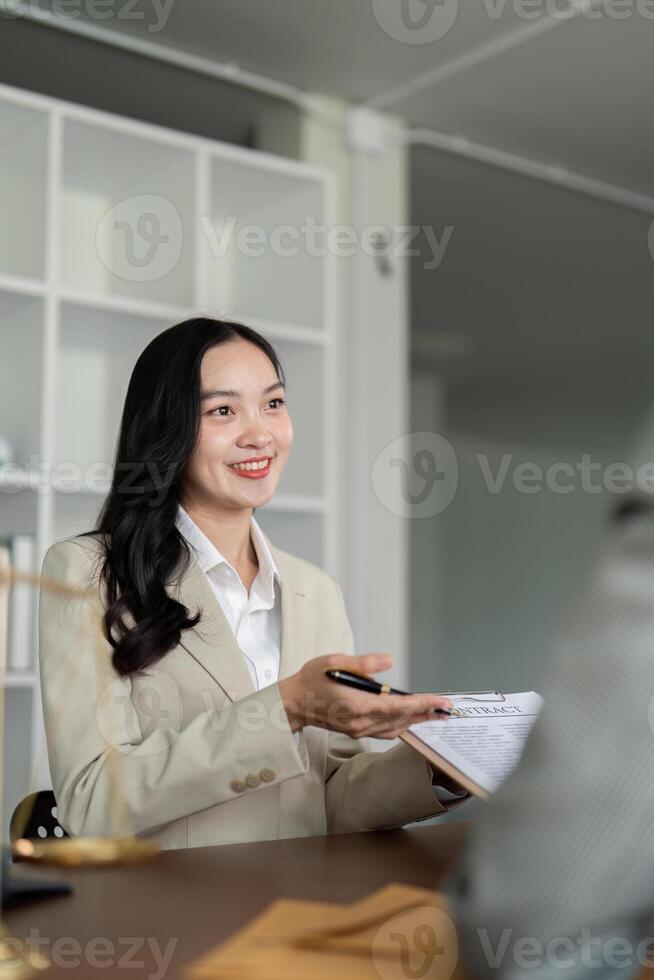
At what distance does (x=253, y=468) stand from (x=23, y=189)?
1.76 m

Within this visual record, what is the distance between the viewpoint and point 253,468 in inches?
87.3

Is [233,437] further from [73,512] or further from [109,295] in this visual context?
[109,295]

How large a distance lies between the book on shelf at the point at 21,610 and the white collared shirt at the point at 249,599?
43.3 inches

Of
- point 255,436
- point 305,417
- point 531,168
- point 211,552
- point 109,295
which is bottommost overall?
point 211,552

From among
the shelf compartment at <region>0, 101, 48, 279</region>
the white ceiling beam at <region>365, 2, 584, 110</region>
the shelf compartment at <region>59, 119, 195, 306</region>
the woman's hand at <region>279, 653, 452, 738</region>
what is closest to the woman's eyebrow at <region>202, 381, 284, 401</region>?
the woman's hand at <region>279, 653, 452, 738</region>

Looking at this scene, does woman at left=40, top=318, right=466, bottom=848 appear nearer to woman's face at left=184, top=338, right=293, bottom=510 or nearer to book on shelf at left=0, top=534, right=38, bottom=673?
woman's face at left=184, top=338, right=293, bottom=510

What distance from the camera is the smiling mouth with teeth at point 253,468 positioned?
2.21m

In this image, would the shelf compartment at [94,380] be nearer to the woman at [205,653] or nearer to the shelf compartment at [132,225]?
the shelf compartment at [132,225]

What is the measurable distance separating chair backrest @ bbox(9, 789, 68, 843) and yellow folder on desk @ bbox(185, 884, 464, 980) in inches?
33.4

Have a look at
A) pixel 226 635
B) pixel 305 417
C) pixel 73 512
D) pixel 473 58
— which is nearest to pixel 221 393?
pixel 226 635

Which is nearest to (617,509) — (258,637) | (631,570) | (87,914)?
(631,570)

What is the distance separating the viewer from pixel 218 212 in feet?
13.3

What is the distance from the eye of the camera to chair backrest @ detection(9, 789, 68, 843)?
1.87 m

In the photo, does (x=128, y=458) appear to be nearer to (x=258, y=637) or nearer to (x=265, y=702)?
(x=258, y=637)
